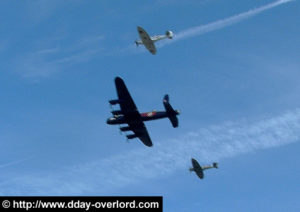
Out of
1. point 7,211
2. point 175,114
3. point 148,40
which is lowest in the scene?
point 7,211

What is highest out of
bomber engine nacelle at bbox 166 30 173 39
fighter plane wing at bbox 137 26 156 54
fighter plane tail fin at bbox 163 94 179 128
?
bomber engine nacelle at bbox 166 30 173 39

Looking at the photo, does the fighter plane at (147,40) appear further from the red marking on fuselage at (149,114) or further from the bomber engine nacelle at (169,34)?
the red marking on fuselage at (149,114)

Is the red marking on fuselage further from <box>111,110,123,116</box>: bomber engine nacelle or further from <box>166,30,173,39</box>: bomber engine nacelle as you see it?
<box>166,30,173,39</box>: bomber engine nacelle

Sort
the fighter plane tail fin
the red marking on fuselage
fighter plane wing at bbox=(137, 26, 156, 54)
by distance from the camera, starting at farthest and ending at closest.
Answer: fighter plane wing at bbox=(137, 26, 156, 54) → the red marking on fuselage → the fighter plane tail fin

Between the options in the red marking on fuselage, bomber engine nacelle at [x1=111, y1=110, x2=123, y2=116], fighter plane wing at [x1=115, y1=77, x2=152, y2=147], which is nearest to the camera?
fighter plane wing at [x1=115, y1=77, x2=152, y2=147]

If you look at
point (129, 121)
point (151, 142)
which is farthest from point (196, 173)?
point (129, 121)

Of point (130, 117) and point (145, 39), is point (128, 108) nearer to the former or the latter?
point (130, 117)

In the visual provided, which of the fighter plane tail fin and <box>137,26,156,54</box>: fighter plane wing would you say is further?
<box>137,26,156,54</box>: fighter plane wing

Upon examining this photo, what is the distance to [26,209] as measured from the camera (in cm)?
7281

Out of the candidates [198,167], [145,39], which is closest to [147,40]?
[145,39]

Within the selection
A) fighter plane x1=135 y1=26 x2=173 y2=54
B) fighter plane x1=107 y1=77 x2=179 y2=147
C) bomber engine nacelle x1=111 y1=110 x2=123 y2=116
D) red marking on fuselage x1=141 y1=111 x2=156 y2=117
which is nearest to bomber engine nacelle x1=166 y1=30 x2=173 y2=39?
fighter plane x1=135 y1=26 x2=173 y2=54

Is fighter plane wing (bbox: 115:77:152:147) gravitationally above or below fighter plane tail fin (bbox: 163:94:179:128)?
above

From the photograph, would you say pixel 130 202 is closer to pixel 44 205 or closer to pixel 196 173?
pixel 44 205

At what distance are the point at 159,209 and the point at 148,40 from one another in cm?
6674
